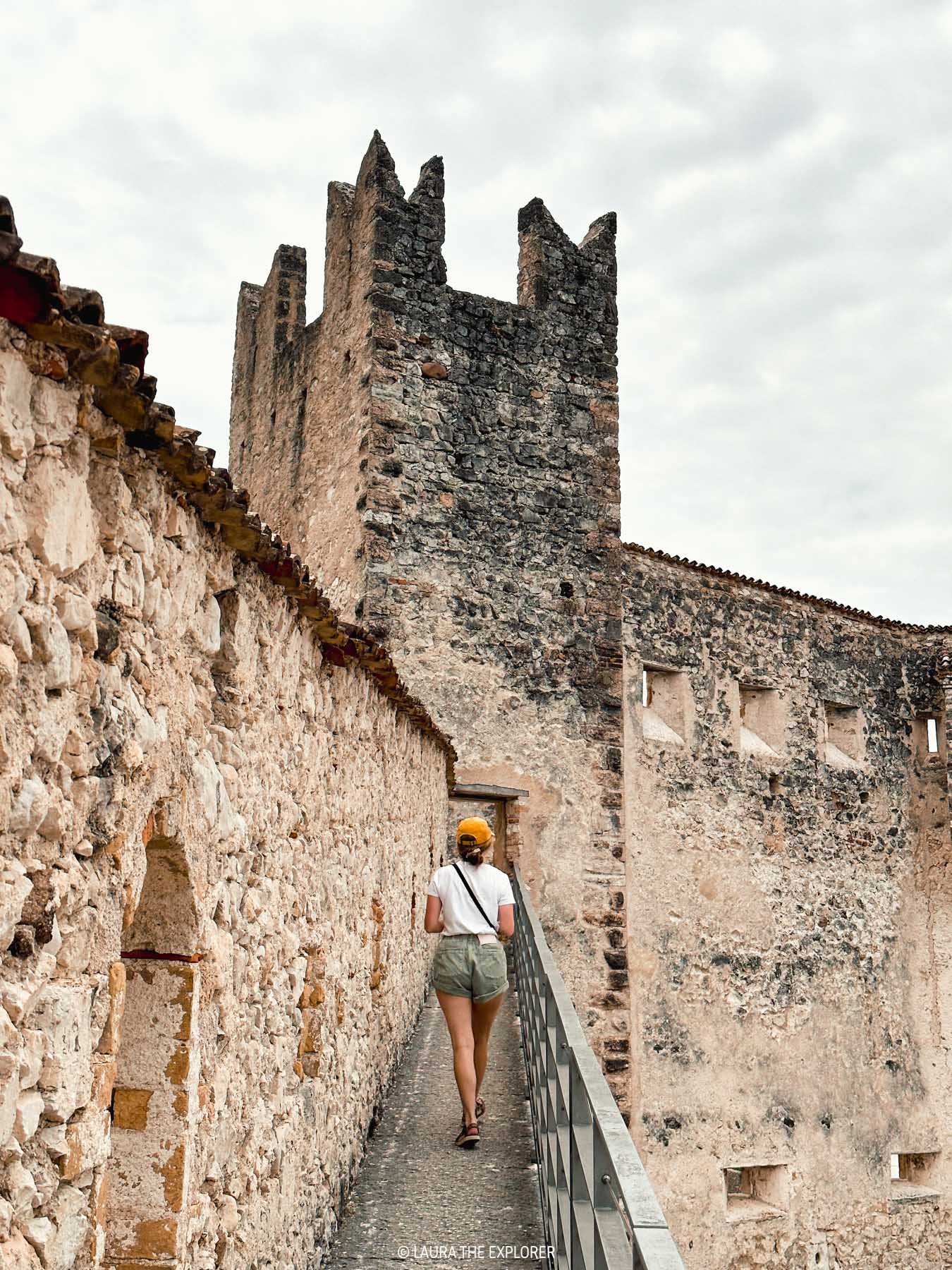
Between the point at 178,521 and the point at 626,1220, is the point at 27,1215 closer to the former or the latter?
the point at 626,1220

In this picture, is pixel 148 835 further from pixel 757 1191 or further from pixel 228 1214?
pixel 757 1191

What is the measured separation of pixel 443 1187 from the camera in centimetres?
442

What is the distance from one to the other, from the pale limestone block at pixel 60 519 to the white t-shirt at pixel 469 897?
3506mm

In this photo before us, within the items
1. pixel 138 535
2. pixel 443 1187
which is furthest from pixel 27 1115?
pixel 443 1187

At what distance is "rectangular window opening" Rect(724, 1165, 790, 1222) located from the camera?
12.1 metres

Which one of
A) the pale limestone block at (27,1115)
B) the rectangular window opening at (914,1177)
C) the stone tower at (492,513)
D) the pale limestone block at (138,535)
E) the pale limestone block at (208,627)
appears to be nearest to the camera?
the pale limestone block at (27,1115)

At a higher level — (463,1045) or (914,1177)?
(463,1045)

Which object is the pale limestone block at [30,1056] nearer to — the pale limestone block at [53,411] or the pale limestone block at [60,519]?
the pale limestone block at [60,519]

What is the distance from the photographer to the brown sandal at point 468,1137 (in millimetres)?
4871

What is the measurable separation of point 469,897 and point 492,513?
6.28 m

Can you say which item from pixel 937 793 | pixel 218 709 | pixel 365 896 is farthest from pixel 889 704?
pixel 218 709

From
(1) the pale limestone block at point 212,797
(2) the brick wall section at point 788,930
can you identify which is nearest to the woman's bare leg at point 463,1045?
Result: (1) the pale limestone block at point 212,797

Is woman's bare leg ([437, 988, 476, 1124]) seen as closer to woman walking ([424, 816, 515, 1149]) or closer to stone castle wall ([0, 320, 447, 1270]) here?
woman walking ([424, 816, 515, 1149])

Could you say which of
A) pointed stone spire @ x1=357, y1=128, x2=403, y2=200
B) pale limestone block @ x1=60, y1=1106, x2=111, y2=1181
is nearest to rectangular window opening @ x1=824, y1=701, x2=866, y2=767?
pointed stone spire @ x1=357, y1=128, x2=403, y2=200
